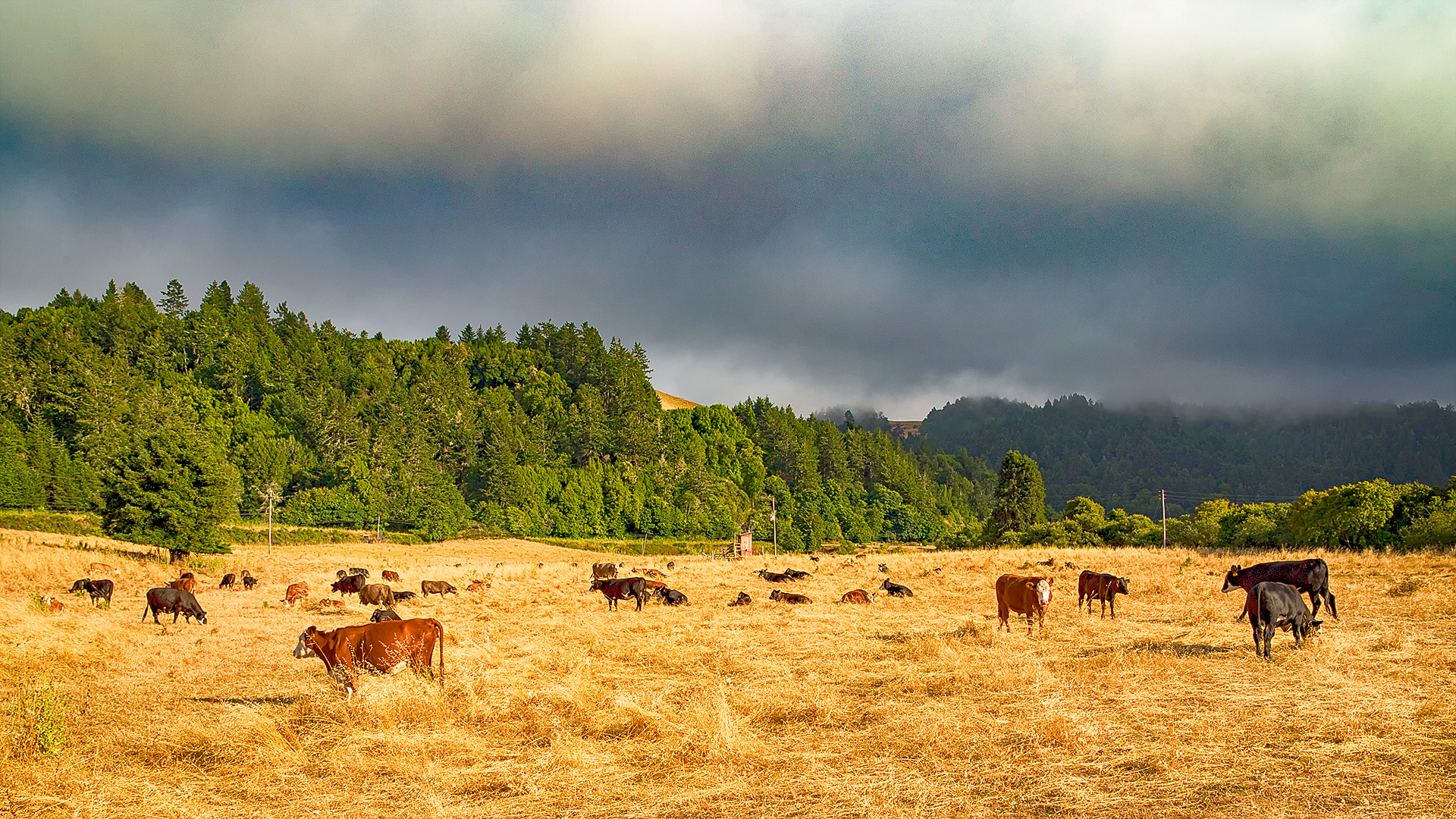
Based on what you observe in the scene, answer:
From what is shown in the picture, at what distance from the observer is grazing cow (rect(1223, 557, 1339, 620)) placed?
55.1 ft

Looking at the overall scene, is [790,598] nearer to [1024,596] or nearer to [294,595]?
[1024,596]

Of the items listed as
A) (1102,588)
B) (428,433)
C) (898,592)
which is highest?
(428,433)

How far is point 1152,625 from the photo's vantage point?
57.2ft

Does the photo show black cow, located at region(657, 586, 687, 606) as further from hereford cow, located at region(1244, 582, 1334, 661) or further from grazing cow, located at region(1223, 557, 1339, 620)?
hereford cow, located at region(1244, 582, 1334, 661)

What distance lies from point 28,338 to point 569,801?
480 feet

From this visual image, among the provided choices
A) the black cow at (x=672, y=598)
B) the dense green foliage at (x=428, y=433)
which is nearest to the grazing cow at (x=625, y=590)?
the black cow at (x=672, y=598)

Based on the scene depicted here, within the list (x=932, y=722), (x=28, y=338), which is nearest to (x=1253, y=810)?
(x=932, y=722)

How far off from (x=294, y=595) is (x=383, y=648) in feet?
59.0

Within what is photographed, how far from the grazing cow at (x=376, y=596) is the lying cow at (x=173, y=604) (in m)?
6.00

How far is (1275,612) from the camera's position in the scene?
13.1 meters

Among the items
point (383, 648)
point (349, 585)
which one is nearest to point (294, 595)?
point (349, 585)

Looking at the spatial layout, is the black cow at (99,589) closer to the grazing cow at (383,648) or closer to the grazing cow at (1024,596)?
the grazing cow at (383,648)

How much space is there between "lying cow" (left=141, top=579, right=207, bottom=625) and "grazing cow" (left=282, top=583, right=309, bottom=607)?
4.97 meters

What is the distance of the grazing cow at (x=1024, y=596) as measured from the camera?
16.6m
